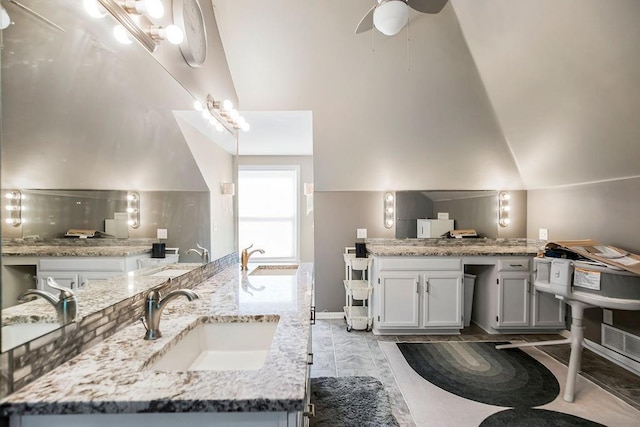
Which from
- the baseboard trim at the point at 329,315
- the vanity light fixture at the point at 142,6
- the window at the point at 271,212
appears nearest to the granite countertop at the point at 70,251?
the vanity light fixture at the point at 142,6

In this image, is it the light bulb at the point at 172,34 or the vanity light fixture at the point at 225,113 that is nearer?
the light bulb at the point at 172,34

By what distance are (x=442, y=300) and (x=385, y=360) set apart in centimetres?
94

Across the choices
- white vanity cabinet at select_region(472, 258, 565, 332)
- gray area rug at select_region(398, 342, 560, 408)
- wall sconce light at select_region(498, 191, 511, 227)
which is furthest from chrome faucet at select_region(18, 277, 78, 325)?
wall sconce light at select_region(498, 191, 511, 227)

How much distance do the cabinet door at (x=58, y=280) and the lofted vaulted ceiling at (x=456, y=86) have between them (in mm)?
2271

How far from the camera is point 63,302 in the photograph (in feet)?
3.05

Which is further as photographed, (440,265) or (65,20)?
(440,265)

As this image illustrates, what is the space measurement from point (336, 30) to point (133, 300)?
2.47 metres

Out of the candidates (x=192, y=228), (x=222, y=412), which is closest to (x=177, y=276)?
(x=192, y=228)

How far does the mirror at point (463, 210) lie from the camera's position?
12.1 feet

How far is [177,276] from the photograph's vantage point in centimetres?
161

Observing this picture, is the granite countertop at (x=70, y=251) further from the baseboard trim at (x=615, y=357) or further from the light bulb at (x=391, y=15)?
the baseboard trim at (x=615, y=357)

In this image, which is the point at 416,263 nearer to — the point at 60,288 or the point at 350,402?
the point at 350,402

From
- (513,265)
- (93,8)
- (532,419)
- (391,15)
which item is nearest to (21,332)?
(93,8)

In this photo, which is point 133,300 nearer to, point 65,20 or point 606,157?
point 65,20
